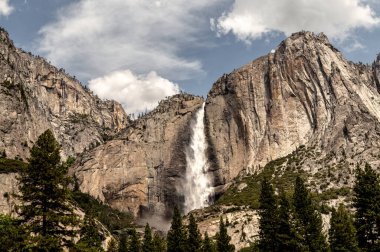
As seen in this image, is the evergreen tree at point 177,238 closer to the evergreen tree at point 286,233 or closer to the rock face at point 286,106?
the evergreen tree at point 286,233

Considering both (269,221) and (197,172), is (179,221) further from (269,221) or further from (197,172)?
(197,172)

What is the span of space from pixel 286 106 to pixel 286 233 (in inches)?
3784

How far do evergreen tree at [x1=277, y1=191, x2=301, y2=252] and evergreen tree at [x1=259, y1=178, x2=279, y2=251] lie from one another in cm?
120

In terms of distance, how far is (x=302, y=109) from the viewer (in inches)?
5827

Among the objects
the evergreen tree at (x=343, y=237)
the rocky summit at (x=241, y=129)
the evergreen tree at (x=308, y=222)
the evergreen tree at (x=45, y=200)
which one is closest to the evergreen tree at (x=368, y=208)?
the evergreen tree at (x=343, y=237)

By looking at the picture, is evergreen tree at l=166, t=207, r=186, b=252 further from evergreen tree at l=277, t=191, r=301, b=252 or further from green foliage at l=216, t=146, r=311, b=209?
green foliage at l=216, t=146, r=311, b=209

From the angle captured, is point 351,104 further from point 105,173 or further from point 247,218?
point 105,173

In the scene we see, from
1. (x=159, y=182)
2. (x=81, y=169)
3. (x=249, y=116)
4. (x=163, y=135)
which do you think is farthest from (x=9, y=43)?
(x=249, y=116)

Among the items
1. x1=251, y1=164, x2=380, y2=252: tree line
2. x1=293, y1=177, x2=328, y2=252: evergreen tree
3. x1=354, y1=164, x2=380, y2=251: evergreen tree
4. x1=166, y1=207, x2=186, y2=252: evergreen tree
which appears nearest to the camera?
x1=354, y1=164, x2=380, y2=251: evergreen tree

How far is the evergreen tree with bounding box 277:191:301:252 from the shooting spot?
56.5m

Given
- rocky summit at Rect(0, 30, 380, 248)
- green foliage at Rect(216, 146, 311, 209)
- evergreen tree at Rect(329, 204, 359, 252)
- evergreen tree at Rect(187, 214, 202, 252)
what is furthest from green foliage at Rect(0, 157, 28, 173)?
evergreen tree at Rect(329, 204, 359, 252)

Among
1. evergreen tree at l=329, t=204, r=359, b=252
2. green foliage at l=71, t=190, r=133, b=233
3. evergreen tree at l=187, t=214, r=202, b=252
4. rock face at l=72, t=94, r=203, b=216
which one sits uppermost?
rock face at l=72, t=94, r=203, b=216

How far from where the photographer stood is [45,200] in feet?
98.6

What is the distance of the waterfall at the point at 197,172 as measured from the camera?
148250mm
